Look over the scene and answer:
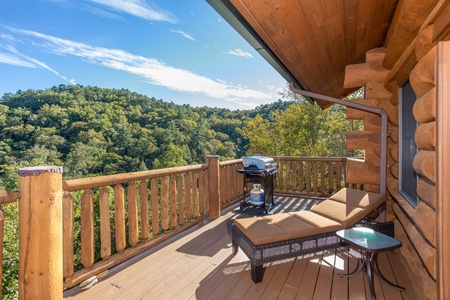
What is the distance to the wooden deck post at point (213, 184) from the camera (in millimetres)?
3822

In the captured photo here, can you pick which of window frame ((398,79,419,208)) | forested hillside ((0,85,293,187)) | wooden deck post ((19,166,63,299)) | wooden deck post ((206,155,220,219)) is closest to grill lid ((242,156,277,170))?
wooden deck post ((206,155,220,219))

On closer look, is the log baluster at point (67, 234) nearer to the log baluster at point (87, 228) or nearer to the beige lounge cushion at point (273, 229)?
the log baluster at point (87, 228)

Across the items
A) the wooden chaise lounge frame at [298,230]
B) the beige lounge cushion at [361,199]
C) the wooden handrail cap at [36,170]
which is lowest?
the wooden chaise lounge frame at [298,230]

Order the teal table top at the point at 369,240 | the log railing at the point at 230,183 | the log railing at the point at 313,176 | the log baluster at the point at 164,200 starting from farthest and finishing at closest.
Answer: the log railing at the point at 313,176 < the log railing at the point at 230,183 < the log baluster at the point at 164,200 < the teal table top at the point at 369,240

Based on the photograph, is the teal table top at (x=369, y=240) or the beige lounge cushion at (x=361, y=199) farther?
the beige lounge cushion at (x=361, y=199)

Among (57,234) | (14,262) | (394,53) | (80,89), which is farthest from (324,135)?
(80,89)

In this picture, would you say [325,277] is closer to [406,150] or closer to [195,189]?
[406,150]

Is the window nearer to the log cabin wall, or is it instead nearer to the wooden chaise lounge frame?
the log cabin wall

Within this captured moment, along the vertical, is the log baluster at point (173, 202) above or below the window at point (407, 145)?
below

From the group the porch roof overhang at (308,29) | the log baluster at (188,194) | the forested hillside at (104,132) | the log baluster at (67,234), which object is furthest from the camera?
the forested hillside at (104,132)

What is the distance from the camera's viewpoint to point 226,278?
231 cm

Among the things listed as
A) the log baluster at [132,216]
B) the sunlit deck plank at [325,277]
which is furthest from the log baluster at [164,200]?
the sunlit deck plank at [325,277]

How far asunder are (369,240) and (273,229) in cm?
82

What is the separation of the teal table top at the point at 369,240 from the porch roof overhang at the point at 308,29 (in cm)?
187
